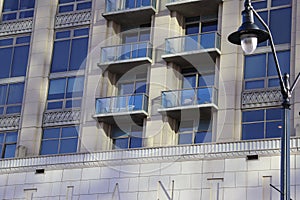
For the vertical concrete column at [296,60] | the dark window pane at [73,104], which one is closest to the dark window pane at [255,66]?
the vertical concrete column at [296,60]

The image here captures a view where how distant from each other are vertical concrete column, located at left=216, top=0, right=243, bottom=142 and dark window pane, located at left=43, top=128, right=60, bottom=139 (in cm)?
874

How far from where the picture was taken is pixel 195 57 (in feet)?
116

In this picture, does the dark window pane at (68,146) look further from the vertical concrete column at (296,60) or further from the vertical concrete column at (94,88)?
the vertical concrete column at (296,60)

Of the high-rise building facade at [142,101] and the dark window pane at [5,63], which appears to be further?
the dark window pane at [5,63]

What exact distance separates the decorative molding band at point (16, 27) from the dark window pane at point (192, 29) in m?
8.75

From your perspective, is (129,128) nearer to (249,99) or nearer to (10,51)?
(249,99)

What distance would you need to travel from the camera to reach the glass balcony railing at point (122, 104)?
3541 cm

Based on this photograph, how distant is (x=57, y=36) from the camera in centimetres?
3959

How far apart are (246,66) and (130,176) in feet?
23.7

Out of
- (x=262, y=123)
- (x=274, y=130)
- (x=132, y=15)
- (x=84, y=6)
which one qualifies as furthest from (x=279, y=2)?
(x=84, y=6)

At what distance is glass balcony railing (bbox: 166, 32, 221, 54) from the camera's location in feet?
114

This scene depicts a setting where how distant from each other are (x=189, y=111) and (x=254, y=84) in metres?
3.17

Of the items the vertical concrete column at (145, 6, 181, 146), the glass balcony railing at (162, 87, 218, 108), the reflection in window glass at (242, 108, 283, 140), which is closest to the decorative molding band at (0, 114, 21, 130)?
the vertical concrete column at (145, 6, 181, 146)

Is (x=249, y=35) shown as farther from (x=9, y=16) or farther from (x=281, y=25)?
(x=9, y=16)
